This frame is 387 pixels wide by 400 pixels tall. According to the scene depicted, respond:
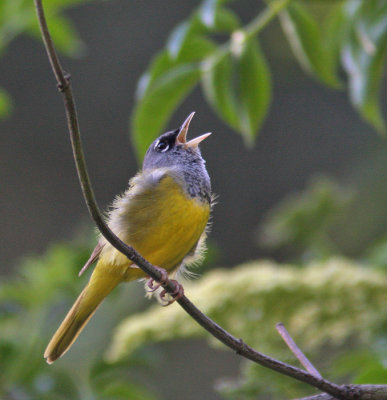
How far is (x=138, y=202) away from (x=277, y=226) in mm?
860

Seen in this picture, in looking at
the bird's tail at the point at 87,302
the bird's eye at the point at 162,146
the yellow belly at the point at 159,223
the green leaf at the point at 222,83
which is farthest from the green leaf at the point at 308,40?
the bird's tail at the point at 87,302

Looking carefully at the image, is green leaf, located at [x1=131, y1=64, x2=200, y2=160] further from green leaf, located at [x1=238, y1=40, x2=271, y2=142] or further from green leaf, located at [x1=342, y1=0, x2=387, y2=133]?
green leaf, located at [x1=342, y1=0, x2=387, y2=133]

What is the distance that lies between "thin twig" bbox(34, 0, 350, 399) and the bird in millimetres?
708

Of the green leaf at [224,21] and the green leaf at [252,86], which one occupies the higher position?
the green leaf at [224,21]

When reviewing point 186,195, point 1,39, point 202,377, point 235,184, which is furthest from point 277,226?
point 235,184

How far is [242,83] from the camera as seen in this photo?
2.39 m

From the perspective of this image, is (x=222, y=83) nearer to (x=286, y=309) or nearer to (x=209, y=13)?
(x=209, y=13)

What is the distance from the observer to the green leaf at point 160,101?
2.38m

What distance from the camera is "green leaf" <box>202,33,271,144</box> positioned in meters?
2.37

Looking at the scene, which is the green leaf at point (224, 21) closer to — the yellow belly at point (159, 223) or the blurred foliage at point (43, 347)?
the yellow belly at point (159, 223)

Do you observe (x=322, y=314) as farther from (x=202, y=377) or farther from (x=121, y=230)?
(x=202, y=377)

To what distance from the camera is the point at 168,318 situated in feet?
7.69

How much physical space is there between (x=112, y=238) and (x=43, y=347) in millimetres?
1260

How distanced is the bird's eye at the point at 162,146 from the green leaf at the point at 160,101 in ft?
1.39
